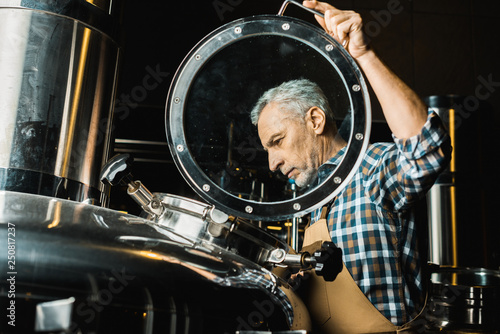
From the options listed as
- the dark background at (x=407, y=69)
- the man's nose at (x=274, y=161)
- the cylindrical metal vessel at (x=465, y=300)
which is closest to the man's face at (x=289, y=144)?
the man's nose at (x=274, y=161)

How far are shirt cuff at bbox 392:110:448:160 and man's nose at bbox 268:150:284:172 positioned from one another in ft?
0.91

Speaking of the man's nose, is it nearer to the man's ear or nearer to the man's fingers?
the man's ear

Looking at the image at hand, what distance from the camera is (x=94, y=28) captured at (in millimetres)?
905

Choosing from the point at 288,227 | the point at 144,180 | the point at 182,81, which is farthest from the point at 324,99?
the point at 144,180

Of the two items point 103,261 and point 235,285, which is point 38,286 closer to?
point 103,261

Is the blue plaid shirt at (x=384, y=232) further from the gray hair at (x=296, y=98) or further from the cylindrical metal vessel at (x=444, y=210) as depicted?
the cylindrical metal vessel at (x=444, y=210)

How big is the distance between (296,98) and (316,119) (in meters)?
0.06

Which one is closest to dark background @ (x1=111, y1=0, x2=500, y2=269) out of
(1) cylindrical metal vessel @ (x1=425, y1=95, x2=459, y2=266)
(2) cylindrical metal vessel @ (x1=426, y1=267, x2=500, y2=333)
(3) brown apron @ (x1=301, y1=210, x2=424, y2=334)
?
(1) cylindrical metal vessel @ (x1=425, y1=95, x2=459, y2=266)

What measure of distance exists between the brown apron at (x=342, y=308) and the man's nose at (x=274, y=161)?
29 cm

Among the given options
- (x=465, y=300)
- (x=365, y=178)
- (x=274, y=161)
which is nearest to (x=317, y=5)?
(x=274, y=161)

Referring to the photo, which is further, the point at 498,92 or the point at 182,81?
the point at 498,92

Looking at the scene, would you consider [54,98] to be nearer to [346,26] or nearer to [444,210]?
[346,26]

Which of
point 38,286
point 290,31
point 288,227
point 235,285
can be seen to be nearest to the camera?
point 38,286

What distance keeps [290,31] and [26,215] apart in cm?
50
